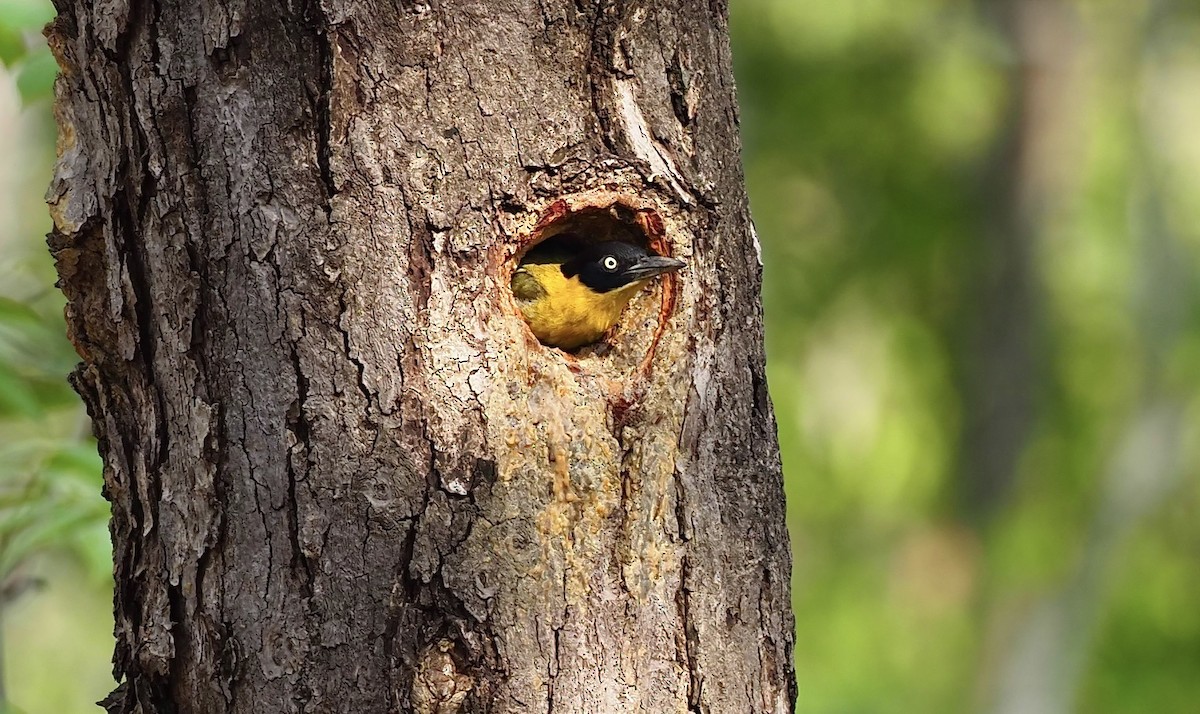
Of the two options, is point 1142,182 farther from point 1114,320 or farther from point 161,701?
point 161,701

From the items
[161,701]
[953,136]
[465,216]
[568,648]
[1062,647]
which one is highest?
[953,136]

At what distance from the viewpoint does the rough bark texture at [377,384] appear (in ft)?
7.75

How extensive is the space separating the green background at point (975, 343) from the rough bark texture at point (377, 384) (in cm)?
947

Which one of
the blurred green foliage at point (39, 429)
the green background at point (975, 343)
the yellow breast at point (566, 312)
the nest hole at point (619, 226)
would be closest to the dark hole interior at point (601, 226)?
the nest hole at point (619, 226)

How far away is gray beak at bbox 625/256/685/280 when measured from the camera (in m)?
2.69

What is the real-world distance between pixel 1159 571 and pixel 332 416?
40.0ft

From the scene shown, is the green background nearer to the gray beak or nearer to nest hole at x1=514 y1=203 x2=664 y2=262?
nest hole at x1=514 y1=203 x2=664 y2=262

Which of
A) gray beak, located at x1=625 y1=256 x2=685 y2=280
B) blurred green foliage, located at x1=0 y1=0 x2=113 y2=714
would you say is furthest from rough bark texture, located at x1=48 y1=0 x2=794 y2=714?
blurred green foliage, located at x1=0 y1=0 x2=113 y2=714

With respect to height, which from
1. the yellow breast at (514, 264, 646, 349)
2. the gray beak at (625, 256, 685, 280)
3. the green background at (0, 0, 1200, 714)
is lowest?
the gray beak at (625, 256, 685, 280)

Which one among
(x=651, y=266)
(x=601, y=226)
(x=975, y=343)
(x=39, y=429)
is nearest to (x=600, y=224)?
(x=601, y=226)

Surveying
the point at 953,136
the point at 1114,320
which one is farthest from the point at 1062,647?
the point at 953,136

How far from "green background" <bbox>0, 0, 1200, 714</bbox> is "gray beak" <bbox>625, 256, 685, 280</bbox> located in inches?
365

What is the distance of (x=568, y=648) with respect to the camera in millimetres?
2416

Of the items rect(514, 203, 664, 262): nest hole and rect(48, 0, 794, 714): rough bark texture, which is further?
rect(514, 203, 664, 262): nest hole
